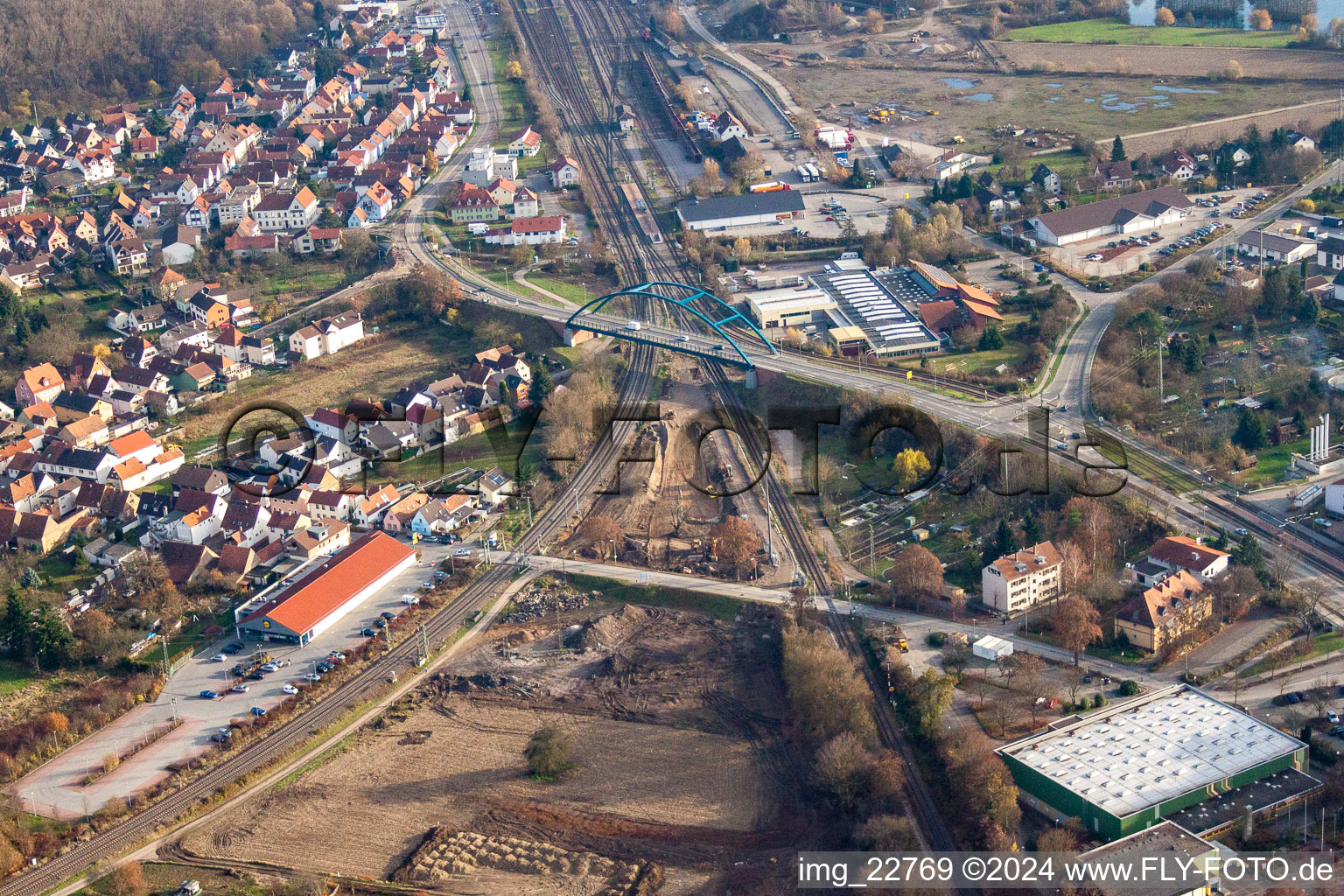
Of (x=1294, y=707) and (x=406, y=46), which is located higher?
(x=406, y=46)

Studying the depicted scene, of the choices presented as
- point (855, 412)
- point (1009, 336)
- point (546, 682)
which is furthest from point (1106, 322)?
point (546, 682)

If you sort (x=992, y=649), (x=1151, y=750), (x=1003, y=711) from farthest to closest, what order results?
(x=992, y=649) → (x=1003, y=711) → (x=1151, y=750)

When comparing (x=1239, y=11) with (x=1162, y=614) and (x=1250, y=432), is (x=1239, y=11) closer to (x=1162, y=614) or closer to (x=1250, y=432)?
(x=1250, y=432)

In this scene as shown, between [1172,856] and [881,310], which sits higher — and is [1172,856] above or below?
below

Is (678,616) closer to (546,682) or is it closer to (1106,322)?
(546,682)

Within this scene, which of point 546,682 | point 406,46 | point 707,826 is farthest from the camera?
point 406,46

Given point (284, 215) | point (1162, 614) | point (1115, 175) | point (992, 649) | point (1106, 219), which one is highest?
point (284, 215)

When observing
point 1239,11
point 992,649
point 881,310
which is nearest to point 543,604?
point 992,649
